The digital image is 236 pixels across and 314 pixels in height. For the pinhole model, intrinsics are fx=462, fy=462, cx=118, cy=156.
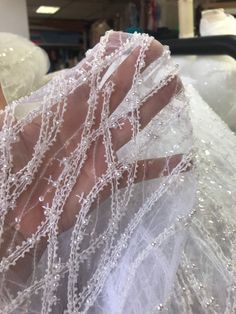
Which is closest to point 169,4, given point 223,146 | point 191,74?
point 191,74

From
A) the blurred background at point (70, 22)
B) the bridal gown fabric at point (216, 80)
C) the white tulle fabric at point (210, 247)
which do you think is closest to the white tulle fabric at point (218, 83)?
the bridal gown fabric at point (216, 80)

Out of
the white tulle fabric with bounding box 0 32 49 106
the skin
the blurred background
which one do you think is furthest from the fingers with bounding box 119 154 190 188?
the blurred background

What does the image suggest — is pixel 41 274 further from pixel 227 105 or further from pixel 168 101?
pixel 227 105

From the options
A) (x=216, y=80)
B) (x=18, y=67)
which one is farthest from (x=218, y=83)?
(x=18, y=67)

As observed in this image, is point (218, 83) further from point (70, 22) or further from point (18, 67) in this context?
point (70, 22)

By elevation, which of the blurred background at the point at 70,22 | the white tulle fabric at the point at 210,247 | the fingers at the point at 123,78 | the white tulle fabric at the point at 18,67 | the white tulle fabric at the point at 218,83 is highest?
the fingers at the point at 123,78

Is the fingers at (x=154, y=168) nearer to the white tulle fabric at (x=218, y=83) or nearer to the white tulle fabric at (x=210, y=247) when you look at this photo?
the white tulle fabric at (x=210, y=247)
